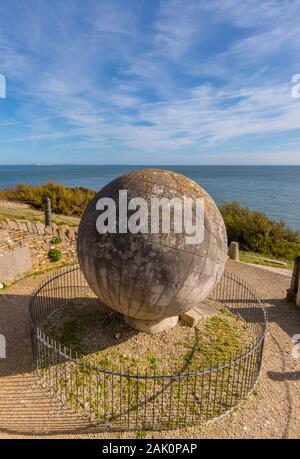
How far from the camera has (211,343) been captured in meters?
8.67

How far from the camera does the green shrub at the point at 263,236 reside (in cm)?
2403

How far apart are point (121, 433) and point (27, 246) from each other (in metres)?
9.92

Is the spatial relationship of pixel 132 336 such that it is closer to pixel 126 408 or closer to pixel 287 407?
pixel 126 408

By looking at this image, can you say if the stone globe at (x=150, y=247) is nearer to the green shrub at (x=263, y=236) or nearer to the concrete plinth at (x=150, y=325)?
the concrete plinth at (x=150, y=325)

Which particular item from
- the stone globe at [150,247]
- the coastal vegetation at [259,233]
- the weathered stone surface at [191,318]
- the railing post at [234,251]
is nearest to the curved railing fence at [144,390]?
the weathered stone surface at [191,318]

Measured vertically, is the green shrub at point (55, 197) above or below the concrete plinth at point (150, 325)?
above

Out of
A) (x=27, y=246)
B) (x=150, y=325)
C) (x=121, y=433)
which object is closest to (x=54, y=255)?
(x=27, y=246)

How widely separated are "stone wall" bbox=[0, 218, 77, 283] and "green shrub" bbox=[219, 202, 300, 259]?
49.4ft

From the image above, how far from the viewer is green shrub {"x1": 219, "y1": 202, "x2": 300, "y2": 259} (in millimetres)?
24031

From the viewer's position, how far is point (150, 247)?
6719mm

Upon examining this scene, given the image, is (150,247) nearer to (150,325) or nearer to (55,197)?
(150,325)

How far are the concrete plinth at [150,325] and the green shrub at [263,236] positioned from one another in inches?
671

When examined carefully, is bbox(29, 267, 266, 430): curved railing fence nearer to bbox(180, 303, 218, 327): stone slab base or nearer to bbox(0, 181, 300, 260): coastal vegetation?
bbox(180, 303, 218, 327): stone slab base
